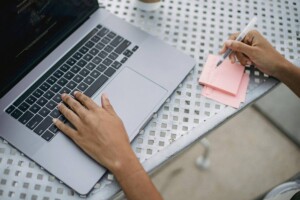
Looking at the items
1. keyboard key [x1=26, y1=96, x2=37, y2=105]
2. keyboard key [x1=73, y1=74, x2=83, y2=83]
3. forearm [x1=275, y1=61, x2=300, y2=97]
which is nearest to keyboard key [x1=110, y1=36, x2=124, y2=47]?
keyboard key [x1=73, y1=74, x2=83, y2=83]

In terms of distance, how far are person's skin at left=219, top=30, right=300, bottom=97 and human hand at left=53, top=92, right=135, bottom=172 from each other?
0.32 metres

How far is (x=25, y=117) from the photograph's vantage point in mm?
688

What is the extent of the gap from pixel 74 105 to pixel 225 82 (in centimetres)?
33

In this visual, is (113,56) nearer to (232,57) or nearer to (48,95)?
(48,95)

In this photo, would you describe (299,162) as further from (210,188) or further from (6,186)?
(6,186)

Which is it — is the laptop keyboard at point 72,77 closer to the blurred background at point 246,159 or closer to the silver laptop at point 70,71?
the silver laptop at point 70,71

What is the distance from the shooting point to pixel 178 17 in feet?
2.94

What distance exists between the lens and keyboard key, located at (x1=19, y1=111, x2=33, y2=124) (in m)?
0.68

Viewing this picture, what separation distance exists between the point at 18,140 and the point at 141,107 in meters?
0.24

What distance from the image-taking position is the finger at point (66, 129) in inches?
26.5

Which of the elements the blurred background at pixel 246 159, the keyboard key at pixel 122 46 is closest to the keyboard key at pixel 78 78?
the keyboard key at pixel 122 46

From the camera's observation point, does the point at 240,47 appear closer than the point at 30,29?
No

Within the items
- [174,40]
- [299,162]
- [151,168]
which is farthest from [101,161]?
[299,162]

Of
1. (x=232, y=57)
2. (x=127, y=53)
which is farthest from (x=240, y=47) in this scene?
(x=127, y=53)
